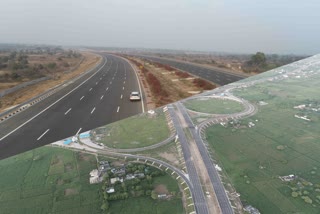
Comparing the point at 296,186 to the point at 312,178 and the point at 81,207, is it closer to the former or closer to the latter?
the point at 312,178

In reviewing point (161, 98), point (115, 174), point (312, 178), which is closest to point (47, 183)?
point (115, 174)

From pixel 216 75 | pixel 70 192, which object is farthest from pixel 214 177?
pixel 216 75

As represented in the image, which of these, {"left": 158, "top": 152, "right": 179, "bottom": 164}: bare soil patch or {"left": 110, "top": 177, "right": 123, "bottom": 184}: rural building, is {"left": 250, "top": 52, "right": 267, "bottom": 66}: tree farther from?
{"left": 110, "top": 177, "right": 123, "bottom": 184}: rural building

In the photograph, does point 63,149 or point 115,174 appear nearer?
point 115,174

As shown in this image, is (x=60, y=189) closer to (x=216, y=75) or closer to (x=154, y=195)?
(x=154, y=195)

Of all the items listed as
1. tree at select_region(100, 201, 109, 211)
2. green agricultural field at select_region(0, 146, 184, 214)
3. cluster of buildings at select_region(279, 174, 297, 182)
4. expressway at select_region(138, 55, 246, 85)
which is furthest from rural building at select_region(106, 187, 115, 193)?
expressway at select_region(138, 55, 246, 85)

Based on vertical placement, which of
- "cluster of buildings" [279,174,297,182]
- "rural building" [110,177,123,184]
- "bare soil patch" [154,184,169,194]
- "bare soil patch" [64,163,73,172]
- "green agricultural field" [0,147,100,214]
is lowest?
"green agricultural field" [0,147,100,214]

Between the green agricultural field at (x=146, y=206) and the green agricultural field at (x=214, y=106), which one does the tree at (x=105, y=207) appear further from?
the green agricultural field at (x=214, y=106)
